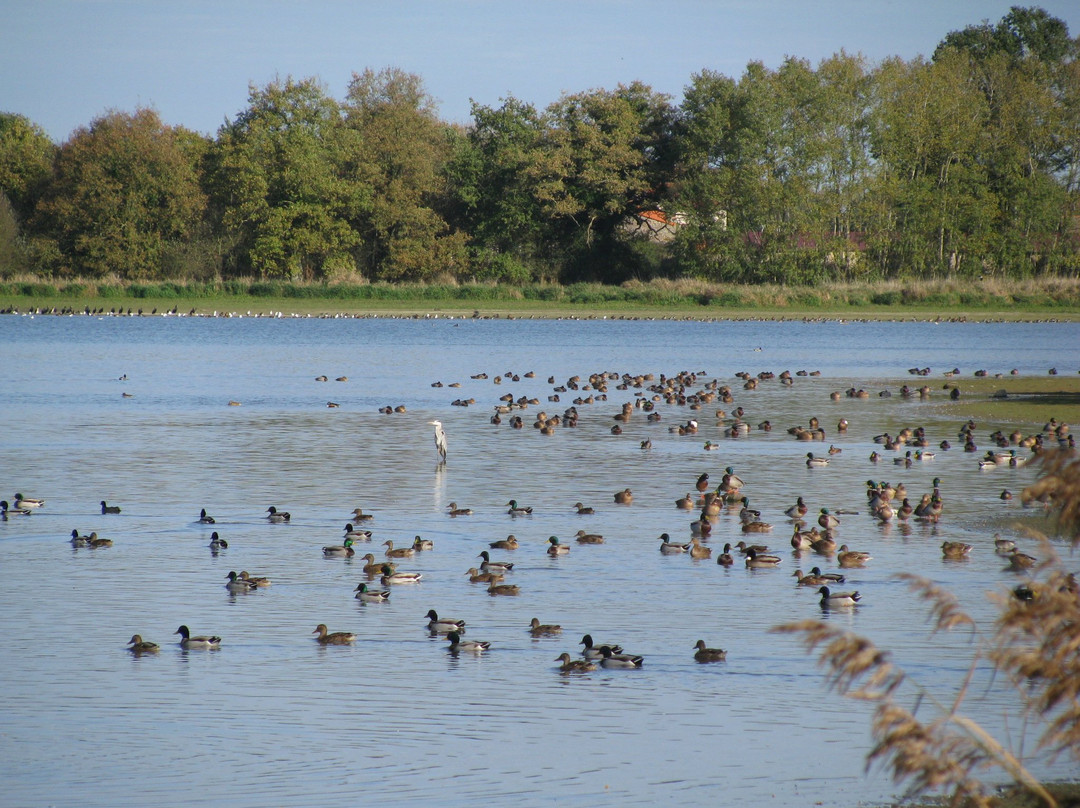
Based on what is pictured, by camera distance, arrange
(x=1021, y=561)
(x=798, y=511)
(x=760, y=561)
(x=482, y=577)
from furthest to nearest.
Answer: (x=798, y=511) → (x=760, y=561) → (x=1021, y=561) → (x=482, y=577)

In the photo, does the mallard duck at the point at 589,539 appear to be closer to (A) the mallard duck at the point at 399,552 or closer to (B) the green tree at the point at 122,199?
(A) the mallard duck at the point at 399,552

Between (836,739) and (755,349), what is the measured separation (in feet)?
157

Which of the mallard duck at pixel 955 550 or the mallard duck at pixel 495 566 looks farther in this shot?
the mallard duck at pixel 955 550

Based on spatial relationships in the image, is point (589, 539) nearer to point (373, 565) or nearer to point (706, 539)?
point (706, 539)

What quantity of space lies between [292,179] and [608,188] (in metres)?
18.5

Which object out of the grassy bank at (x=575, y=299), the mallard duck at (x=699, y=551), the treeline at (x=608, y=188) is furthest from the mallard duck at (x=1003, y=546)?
the treeline at (x=608, y=188)

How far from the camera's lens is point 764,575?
15.9 meters

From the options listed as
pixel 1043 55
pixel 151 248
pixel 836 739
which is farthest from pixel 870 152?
pixel 836 739

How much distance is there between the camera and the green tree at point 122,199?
80.2 meters

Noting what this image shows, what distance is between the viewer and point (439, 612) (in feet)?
46.6

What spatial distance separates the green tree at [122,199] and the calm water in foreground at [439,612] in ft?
162

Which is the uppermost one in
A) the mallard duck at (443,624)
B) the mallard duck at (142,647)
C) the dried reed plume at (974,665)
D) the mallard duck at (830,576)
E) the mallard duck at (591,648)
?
the dried reed plume at (974,665)

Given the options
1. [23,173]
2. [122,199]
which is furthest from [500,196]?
[23,173]

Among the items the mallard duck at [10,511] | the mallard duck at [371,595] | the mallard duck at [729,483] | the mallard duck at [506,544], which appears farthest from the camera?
the mallard duck at [729,483]
